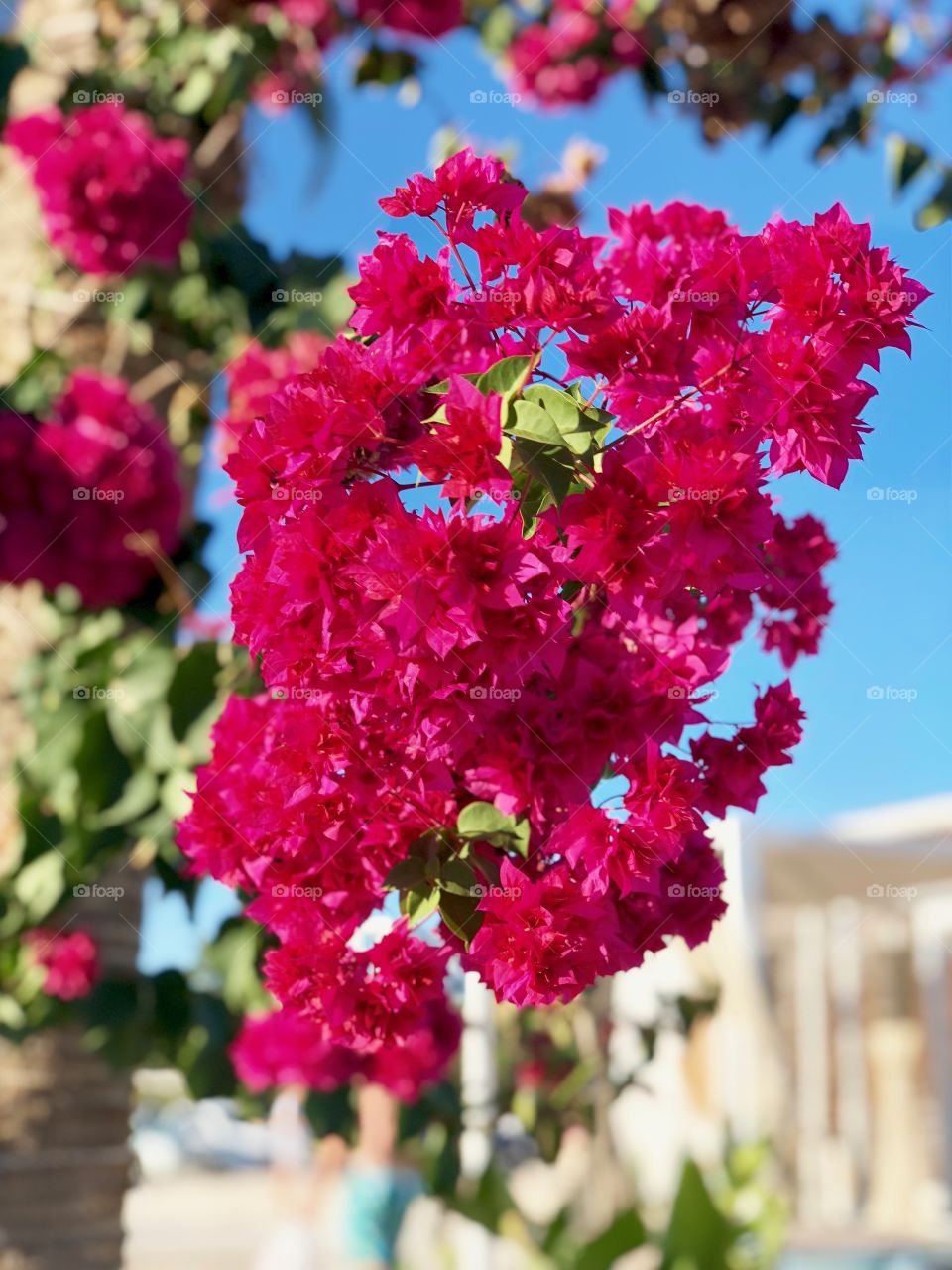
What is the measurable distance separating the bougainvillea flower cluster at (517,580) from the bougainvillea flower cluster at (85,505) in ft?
3.46

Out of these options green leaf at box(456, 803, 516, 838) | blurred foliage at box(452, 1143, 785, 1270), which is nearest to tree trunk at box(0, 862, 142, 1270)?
blurred foliage at box(452, 1143, 785, 1270)

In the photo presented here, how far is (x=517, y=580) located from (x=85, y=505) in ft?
4.30

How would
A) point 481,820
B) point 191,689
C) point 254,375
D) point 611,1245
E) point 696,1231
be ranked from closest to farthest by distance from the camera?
point 481,820 → point 191,689 → point 254,375 → point 611,1245 → point 696,1231

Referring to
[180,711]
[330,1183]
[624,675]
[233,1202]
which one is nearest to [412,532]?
[624,675]

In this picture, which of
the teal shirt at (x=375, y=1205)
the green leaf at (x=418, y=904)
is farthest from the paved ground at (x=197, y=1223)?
the green leaf at (x=418, y=904)

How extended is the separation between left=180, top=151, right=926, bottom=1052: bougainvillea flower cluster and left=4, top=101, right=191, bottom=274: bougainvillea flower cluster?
1290 millimetres

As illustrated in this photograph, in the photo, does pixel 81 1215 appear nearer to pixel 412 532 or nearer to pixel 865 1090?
pixel 412 532

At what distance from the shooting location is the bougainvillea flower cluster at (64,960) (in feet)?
6.09

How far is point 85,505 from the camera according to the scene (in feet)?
6.10

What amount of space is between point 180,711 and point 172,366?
943 millimetres

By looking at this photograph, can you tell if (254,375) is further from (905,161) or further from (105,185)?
(905,161)

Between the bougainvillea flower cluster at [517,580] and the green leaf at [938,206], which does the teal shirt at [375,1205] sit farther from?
the bougainvillea flower cluster at [517,580]

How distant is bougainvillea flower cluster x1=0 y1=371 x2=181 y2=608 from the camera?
6.04 ft

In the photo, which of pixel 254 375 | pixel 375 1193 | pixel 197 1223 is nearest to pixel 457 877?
pixel 254 375
